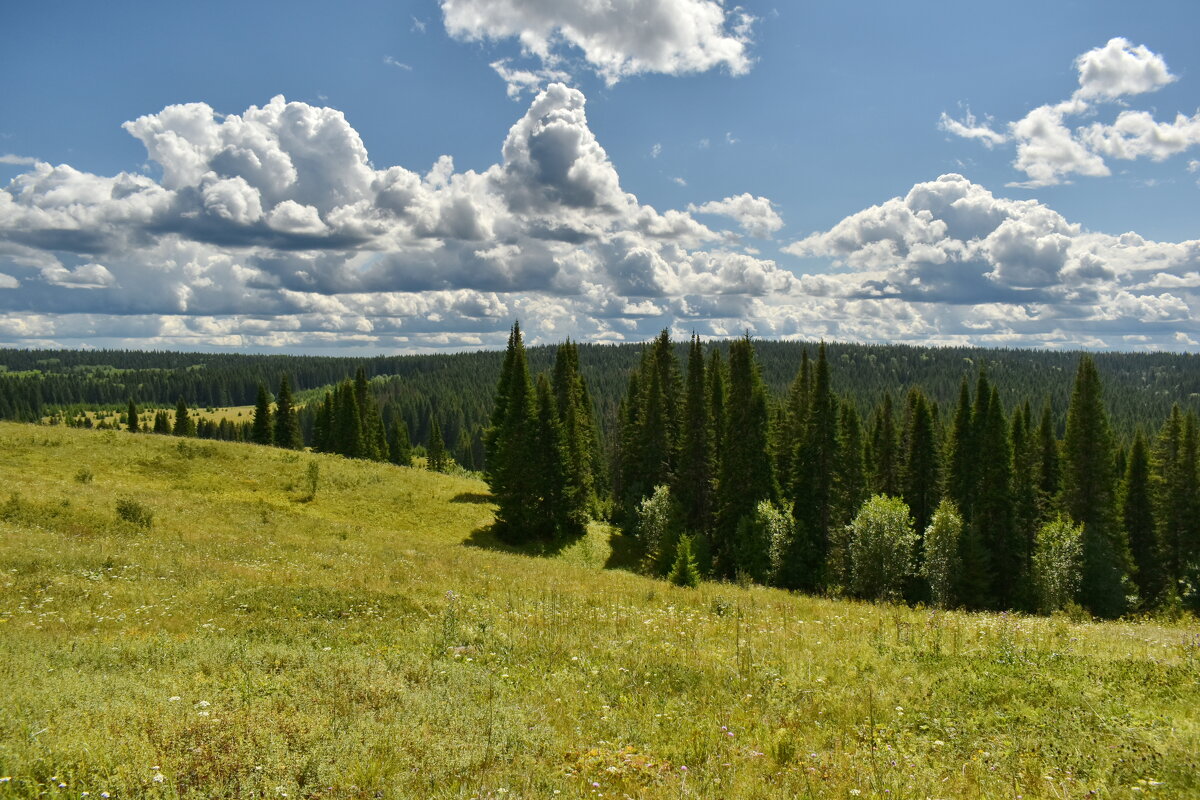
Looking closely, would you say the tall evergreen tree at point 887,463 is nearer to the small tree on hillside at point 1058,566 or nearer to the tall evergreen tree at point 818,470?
the small tree on hillside at point 1058,566

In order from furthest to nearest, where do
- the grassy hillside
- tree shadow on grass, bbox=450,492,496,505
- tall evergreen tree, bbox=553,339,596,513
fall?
tree shadow on grass, bbox=450,492,496,505, tall evergreen tree, bbox=553,339,596,513, the grassy hillside

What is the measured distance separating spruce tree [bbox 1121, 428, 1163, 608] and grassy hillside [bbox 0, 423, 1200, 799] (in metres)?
48.8

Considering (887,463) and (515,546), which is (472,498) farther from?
(887,463)

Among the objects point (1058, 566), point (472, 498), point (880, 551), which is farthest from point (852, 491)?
point (472, 498)

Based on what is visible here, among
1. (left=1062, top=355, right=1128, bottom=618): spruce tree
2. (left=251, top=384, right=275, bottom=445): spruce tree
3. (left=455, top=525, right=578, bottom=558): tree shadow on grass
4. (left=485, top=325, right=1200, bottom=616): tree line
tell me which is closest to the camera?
(left=455, top=525, right=578, bottom=558): tree shadow on grass

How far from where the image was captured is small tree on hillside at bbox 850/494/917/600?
37719 mm

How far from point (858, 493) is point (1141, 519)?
28.0 metres

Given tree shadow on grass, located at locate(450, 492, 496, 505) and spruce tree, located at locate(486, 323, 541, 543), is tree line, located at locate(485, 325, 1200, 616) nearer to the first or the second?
spruce tree, located at locate(486, 323, 541, 543)

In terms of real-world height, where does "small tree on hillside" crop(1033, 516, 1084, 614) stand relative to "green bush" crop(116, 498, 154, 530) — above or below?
below

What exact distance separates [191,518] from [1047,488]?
220ft

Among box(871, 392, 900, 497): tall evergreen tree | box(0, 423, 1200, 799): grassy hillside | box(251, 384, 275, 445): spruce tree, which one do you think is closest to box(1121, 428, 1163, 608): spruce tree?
box(871, 392, 900, 497): tall evergreen tree

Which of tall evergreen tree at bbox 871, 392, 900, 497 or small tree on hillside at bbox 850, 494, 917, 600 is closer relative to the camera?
small tree on hillside at bbox 850, 494, 917, 600

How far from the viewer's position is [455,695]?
9.34 metres

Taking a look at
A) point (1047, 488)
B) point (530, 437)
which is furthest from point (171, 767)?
point (1047, 488)
